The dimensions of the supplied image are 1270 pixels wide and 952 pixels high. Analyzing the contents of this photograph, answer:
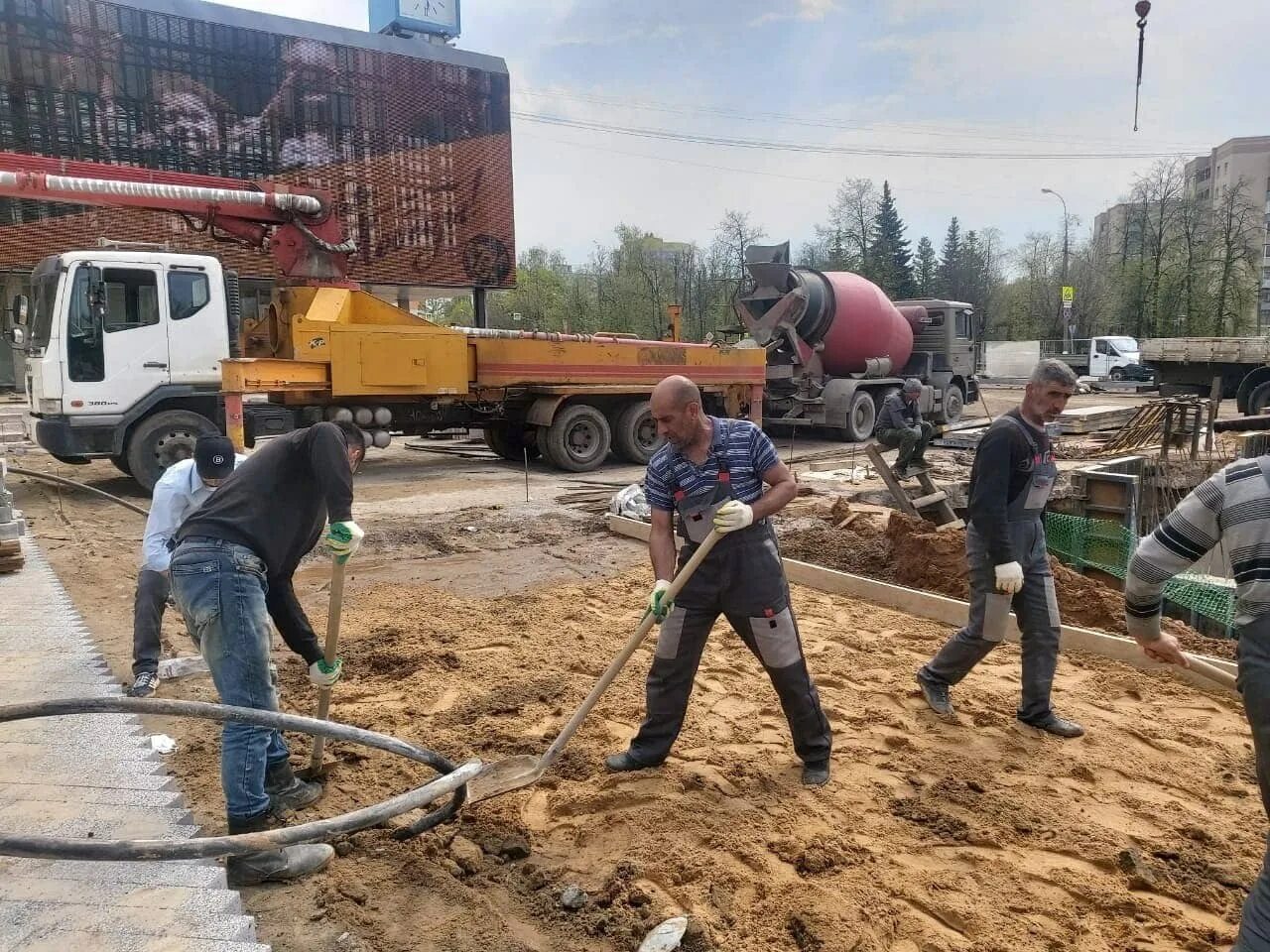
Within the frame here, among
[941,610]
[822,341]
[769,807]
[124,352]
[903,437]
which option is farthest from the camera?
[822,341]

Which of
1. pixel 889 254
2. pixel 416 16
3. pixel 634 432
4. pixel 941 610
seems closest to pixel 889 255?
pixel 889 254

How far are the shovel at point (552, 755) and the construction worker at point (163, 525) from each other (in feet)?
5.46

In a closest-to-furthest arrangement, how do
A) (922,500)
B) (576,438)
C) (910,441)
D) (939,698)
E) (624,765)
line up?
1. (624,765)
2. (939,698)
3. (922,500)
4. (910,441)
5. (576,438)

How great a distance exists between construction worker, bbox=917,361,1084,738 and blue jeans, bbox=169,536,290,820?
3.10m

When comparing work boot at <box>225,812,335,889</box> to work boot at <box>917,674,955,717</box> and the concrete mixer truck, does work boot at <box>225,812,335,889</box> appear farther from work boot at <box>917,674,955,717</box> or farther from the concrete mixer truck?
the concrete mixer truck

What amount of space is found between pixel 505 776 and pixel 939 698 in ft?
7.20

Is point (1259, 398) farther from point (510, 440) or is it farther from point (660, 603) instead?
point (660, 603)

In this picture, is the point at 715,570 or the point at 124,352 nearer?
the point at 715,570

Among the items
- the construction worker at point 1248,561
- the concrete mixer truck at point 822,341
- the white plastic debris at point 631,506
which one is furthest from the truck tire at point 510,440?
the construction worker at point 1248,561

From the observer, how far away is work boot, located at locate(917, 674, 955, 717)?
14.0 feet

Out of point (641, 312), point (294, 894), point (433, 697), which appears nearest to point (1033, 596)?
point (433, 697)

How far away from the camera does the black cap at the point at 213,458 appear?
12.7 ft

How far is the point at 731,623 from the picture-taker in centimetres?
355

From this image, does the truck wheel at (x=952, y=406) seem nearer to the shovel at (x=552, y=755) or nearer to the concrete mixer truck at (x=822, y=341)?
the concrete mixer truck at (x=822, y=341)
